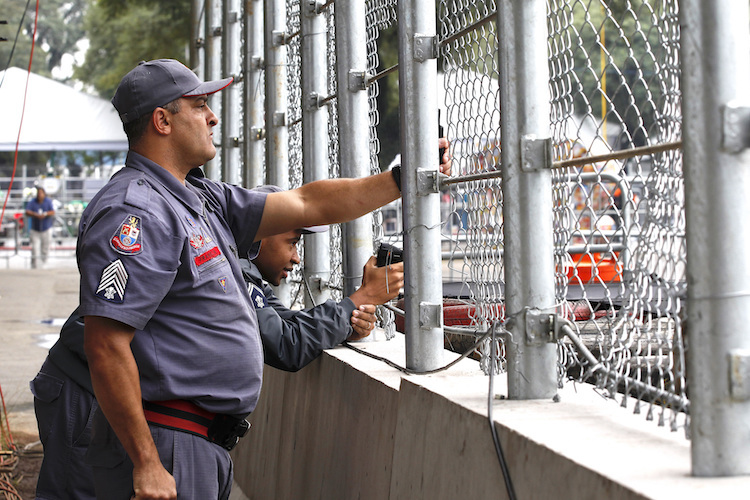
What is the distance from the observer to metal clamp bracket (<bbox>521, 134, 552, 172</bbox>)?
252cm

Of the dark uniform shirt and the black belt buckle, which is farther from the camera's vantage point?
the dark uniform shirt

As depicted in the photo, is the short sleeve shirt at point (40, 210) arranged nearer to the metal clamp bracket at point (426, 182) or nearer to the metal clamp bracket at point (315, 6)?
the metal clamp bracket at point (315, 6)

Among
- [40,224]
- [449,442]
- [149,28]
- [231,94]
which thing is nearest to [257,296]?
[449,442]

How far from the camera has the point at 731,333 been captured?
175 centimetres

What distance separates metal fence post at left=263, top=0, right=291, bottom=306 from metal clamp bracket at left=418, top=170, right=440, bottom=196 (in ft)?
8.51

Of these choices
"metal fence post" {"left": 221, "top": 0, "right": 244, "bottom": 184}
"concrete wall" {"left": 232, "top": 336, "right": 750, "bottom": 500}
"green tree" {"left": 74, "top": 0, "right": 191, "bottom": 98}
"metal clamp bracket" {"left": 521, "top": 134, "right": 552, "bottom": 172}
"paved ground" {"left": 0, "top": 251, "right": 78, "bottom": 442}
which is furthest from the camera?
"green tree" {"left": 74, "top": 0, "right": 191, "bottom": 98}

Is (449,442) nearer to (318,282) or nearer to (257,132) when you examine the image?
(318,282)

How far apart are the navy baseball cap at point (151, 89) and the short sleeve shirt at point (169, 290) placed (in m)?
0.16

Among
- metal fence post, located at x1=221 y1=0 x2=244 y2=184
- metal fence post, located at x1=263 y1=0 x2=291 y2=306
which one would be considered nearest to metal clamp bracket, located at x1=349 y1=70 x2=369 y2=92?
metal fence post, located at x1=263 y1=0 x2=291 y2=306

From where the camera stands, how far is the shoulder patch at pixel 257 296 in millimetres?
3923

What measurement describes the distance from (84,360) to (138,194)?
1.20m

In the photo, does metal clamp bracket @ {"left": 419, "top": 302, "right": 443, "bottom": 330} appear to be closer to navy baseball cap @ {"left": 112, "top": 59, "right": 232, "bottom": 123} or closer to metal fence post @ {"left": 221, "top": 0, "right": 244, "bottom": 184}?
navy baseball cap @ {"left": 112, "top": 59, "right": 232, "bottom": 123}

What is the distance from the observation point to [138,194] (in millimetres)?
2865

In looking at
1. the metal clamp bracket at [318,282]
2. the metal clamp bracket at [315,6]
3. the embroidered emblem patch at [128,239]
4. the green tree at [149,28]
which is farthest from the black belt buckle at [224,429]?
the green tree at [149,28]
